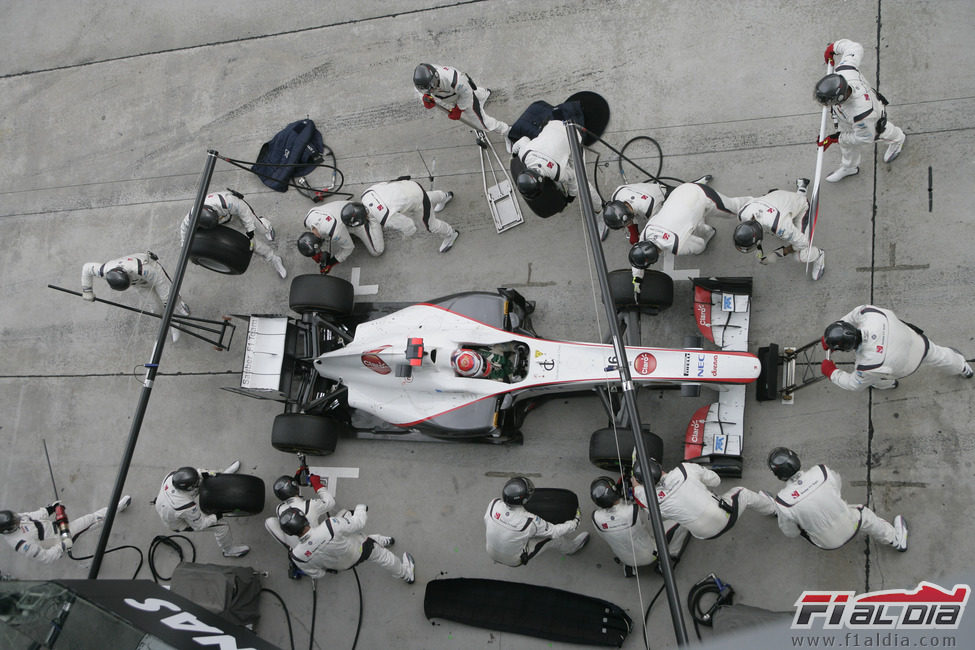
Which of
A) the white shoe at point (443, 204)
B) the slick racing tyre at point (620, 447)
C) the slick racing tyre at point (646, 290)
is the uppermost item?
the white shoe at point (443, 204)

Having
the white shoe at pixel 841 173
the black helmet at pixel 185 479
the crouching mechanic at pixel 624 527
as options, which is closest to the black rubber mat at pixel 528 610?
the crouching mechanic at pixel 624 527

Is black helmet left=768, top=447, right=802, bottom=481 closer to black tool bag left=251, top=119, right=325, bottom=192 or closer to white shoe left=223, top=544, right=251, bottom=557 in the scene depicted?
white shoe left=223, top=544, right=251, bottom=557

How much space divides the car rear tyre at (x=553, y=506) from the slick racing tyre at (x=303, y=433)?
2.13 metres

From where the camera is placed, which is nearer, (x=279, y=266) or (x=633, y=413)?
(x=633, y=413)

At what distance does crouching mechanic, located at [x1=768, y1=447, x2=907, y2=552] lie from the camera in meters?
5.16

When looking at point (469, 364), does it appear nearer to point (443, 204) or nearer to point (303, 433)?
point (303, 433)

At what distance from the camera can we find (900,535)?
580cm

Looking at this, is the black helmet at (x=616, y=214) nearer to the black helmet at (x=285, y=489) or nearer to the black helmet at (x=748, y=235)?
the black helmet at (x=748, y=235)

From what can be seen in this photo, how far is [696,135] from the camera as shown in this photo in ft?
23.6

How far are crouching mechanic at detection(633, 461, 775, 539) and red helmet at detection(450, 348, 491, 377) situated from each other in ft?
4.89

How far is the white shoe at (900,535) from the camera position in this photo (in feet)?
19.0

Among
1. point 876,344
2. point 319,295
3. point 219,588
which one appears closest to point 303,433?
point 319,295

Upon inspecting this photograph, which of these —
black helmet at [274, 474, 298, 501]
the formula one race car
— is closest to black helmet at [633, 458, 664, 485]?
the formula one race car

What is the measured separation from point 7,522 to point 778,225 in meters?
7.42
